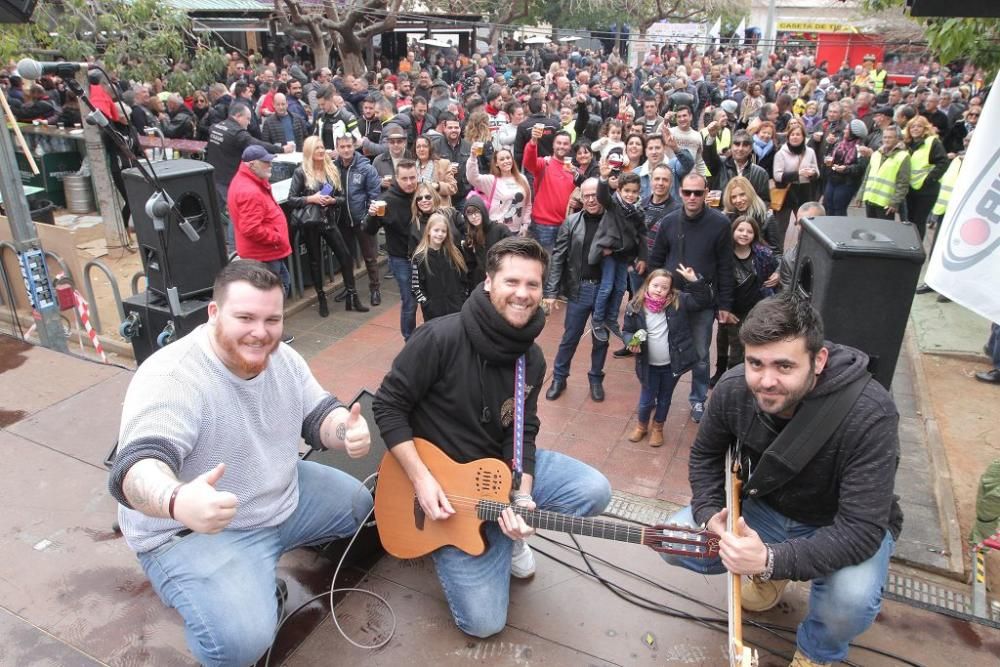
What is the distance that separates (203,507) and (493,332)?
1.39 meters

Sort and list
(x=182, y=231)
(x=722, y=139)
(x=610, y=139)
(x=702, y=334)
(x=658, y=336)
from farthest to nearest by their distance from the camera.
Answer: (x=722, y=139) → (x=610, y=139) → (x=702, y=334) → (x=182, y=231) → (x=658, y=336)

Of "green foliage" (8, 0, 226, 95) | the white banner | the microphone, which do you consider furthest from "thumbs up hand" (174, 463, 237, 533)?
"green foliage" (8, 0, 226, 95)

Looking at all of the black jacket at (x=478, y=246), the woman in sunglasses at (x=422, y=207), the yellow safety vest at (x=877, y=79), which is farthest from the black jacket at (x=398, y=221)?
the yellow safety vest at (x=877, y=79)

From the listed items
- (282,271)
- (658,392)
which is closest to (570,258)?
(658,392)

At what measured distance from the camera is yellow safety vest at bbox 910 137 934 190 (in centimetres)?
Answer: 862

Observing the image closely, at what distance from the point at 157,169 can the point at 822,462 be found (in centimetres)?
474

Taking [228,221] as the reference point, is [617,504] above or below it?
below

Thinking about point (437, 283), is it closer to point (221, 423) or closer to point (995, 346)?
point (221, 423)

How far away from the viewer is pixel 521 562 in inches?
137

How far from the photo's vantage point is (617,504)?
4.39m

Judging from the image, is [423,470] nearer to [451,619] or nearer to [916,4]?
[451,619]

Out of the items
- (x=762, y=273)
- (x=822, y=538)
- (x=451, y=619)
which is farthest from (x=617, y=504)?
(x=762, y=273)

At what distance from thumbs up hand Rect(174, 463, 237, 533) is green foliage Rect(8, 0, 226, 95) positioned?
9046 mm

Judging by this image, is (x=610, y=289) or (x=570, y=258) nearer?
(x=610, y=289)
